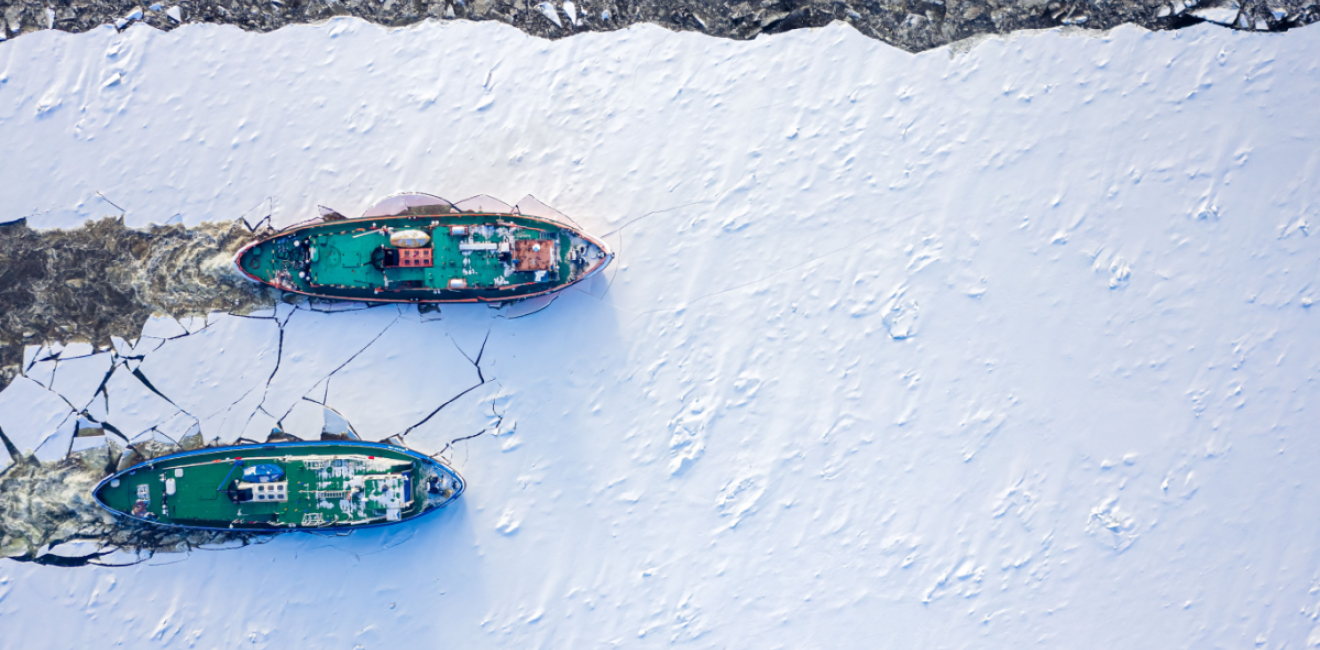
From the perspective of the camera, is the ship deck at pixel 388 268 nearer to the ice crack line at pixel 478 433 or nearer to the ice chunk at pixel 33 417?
the ice crack line at pixel 478 433

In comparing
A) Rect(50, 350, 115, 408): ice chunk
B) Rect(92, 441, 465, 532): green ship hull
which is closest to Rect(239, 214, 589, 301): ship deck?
Rect(92, 441, 465, 532): green ship hull

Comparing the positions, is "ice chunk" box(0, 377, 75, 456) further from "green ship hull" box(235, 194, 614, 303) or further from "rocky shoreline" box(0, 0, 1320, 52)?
"rocky shoreline" box(0, 0, 1320, 52)

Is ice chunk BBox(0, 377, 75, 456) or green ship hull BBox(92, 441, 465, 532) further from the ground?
ice chunk BBox(0, 377, 75, 456)

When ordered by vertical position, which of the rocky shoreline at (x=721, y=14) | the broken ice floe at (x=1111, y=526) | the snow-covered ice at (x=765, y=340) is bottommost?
the broken ice floe at (x=1111, y=526)

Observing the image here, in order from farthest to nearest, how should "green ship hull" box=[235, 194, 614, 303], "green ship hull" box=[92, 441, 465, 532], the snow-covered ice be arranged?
the snow-covered ice < "green ship hull" box=[235, 194, 614, 303] < "green ship hull" box=[92, 441, 465, 532]

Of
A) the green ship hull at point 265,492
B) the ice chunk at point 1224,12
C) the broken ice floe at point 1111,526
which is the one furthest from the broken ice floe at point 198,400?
the ice chunk at point 1224,12

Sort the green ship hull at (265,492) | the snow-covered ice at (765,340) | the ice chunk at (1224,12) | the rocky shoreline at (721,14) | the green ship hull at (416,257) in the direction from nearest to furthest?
1. the green ship hull at (265,492)
2. the green ship hull at (416,257)
3. the snow-covered ice at (765,340)
4. the rocky shoreline at (721,14)
5. the ice chunk at (1224,12)

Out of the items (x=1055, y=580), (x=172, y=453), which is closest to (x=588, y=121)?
(x=172, y=453)
